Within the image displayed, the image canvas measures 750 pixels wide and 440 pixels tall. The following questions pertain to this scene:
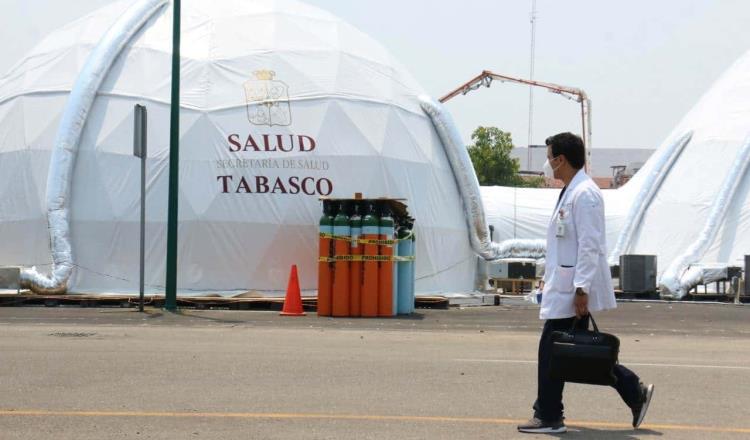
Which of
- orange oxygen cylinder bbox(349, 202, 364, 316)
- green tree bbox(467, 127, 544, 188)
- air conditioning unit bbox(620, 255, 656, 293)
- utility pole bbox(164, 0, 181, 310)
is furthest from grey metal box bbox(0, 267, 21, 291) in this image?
green tree bbox(467, 127, 544, 188)

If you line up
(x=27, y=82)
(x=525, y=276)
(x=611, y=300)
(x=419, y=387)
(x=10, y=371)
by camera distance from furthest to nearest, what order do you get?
(x=525, y=276) < (x=27, y=82) < (x=10, y=371) < (x=419, y=387) < (x=611, y=300)

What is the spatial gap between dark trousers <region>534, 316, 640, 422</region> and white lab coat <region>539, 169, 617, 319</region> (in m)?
0.11

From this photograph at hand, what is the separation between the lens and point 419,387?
8.73 meters

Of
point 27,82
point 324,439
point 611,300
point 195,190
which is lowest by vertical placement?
point 324,439

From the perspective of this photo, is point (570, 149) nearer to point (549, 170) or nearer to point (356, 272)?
point (549, 170)

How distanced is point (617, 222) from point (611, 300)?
29.0m

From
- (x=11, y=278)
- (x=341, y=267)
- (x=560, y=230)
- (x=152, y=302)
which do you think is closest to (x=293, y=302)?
(x=341, y=267)

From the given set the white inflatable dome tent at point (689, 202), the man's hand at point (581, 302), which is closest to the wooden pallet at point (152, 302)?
the white inflatable dome tent at point (689, 202)

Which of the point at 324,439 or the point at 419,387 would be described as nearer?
the point at 324,439

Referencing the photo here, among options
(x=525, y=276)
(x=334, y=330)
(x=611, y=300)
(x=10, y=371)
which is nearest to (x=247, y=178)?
(x=334, y=330)

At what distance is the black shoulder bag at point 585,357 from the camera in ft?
22.1

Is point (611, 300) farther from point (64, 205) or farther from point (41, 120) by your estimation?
point (41, 120)

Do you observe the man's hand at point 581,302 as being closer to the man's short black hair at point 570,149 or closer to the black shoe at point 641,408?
the black shoe at point 641,408

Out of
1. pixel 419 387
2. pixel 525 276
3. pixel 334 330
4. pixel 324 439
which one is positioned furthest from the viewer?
pixel 525 276
